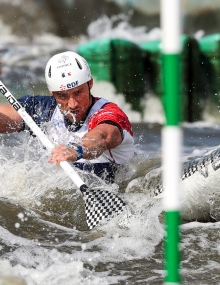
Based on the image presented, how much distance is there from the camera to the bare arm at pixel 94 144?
4.48m

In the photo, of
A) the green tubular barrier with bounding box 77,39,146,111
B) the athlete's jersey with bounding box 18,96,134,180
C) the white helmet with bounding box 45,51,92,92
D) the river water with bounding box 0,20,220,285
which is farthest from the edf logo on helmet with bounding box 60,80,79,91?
the green tubular barrier with bounding box 77,39,146,111

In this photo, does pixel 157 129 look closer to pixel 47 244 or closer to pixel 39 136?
pixel 39 136

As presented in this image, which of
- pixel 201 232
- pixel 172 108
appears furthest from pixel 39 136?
pixel 172 108

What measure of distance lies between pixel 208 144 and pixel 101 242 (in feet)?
16.5

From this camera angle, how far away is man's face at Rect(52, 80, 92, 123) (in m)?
5.28

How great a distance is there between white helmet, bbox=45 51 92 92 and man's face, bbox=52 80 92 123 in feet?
0.16

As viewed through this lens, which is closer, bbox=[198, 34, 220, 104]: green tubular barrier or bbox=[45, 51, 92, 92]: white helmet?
bbox=[45, 51, 92, 92]: white helmet

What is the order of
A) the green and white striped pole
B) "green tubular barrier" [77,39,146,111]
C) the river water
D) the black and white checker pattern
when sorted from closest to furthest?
the green and white striped pole → the river water → the black and white checker pattern → "green tubular barrier" [77,39,146,111]

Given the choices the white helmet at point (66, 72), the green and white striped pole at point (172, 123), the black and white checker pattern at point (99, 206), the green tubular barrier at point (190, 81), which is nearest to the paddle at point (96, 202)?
the black and white checker pattern at point (99, 206)

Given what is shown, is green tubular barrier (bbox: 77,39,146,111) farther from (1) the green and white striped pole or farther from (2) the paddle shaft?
(1) the green and white striped pole

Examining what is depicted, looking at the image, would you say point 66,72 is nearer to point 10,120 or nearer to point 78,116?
point 78,116

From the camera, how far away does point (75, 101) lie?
528 centimetres

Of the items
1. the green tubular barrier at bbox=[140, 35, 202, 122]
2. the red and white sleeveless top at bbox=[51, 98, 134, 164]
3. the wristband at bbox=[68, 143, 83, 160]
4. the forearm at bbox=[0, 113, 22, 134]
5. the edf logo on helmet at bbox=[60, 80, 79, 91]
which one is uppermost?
Result: the green tubular barrier at bbox=[140, 35, 202, 122]

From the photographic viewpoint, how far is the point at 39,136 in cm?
518
